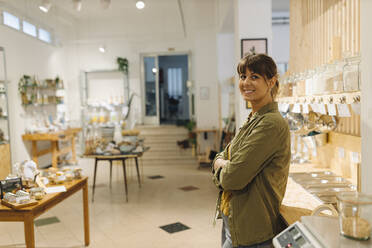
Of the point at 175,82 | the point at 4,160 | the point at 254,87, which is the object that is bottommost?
the point at 4,160

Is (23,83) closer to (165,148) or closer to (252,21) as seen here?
(165,148)

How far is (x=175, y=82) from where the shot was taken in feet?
39.5

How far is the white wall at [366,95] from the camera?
4.61 ft

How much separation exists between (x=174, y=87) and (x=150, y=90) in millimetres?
1460

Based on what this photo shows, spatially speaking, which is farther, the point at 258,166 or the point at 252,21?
the point at 252,21

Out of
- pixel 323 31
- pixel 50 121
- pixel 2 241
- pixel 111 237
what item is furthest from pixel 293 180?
pixel 50 121

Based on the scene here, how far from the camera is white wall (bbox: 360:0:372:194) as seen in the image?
1.40m

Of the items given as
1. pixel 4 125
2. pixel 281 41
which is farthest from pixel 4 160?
pixel 281 41

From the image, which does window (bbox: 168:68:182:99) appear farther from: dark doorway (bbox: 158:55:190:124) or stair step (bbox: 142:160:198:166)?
stair step (bbox: 142:160:198:166)

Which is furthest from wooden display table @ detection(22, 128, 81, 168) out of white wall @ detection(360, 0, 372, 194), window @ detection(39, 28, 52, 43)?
white wall @ detection(360, 0, 372, 194)

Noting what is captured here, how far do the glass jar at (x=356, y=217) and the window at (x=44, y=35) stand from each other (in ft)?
29.1

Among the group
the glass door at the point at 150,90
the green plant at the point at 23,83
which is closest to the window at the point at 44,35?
the green plant at the point at 23,83

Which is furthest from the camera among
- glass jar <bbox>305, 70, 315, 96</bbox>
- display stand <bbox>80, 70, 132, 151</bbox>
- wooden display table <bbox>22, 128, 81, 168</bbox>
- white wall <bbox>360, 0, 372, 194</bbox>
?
display stand <bbox>80, 70, 132, 151</bbox>

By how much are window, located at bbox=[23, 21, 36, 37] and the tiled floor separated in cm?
408
